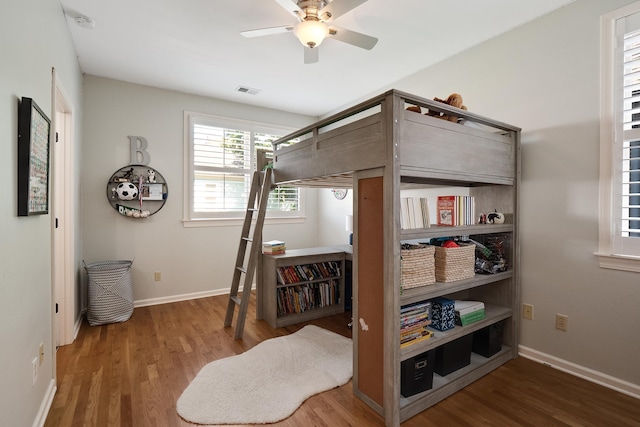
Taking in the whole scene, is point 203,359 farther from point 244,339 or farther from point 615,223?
point 615,223

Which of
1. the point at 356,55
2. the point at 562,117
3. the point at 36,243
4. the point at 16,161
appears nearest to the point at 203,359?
the point at 36,243

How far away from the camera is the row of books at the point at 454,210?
216 centimetres

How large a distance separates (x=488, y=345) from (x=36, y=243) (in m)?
3.09

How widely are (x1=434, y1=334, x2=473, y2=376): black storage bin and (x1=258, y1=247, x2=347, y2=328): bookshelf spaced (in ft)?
4.98

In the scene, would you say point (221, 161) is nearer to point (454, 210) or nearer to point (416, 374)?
point (454, 210)

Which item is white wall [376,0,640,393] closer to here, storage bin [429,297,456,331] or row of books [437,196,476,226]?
row of books [437,196,476,226]

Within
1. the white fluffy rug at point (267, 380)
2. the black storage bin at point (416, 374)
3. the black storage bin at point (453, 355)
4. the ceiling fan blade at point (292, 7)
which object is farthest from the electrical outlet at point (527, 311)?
the ceiling fan blade at point (292, 7)

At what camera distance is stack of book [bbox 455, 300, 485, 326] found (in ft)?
7.03

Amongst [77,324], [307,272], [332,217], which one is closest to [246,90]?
[332,217]

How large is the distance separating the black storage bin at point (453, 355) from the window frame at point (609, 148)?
1097 mm

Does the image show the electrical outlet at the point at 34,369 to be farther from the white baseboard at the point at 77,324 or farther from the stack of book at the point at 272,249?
the stack of book at the point at 272,249

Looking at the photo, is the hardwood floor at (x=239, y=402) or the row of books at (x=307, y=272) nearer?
the hardwood floor at (x=239, y=402)

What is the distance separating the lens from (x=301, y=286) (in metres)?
3.38

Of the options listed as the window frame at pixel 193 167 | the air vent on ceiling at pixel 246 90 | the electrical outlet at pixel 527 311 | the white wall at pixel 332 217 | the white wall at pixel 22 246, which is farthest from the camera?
the white wall at pixel 332 217
